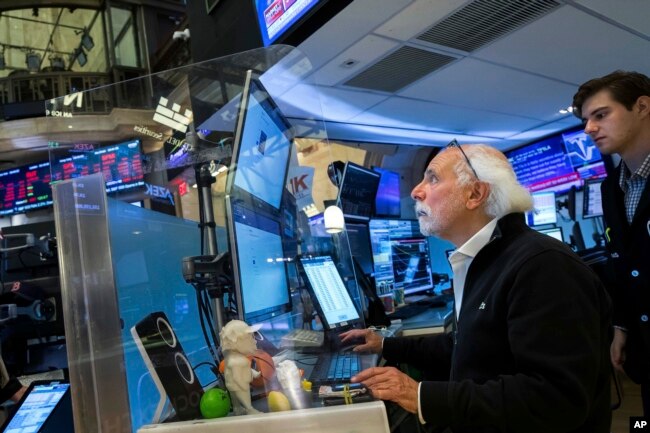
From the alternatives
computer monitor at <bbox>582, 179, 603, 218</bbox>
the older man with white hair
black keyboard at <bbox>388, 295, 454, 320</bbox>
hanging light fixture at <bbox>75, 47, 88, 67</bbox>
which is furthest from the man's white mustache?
hanging light fixture at <bbox>75, 47, 88, 67</bbox>

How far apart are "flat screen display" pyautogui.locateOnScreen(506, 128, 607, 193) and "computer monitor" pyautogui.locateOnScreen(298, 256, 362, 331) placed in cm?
460

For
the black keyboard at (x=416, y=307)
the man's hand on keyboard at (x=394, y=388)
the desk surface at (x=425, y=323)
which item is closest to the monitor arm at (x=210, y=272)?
the man's hand on keyboard at (x=394, y=388)

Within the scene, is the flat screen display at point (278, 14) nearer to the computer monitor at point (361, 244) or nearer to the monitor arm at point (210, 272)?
the computer monitor at point (361, 244)

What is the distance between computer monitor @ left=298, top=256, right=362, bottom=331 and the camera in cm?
169

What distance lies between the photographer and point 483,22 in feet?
9.45

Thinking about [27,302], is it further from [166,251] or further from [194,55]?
[194,55]

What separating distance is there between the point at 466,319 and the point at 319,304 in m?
0.70

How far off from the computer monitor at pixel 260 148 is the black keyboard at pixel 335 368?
0.52 meters

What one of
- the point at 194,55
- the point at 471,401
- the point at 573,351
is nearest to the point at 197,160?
the point at 471,401

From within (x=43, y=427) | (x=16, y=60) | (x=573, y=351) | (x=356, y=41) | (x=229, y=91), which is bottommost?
(x=43, y=427)

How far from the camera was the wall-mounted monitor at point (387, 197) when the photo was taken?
3.61 metres

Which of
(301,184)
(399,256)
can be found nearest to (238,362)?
(301,184)

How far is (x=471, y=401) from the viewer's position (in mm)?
930

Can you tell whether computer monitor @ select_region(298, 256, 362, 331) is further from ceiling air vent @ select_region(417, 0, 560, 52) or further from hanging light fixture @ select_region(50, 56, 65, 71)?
hanging light fixture @ select_region(50, 56, 65, 71)
